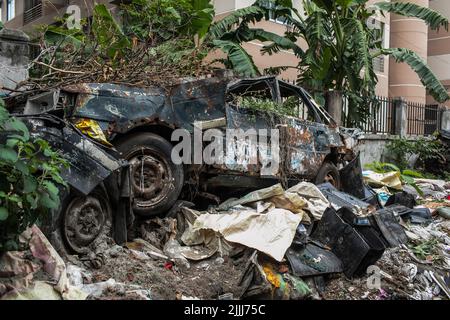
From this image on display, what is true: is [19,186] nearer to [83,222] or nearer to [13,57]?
[83,222]

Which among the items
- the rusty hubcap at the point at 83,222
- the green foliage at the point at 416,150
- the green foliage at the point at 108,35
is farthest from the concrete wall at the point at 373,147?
the rusty hubcap at the point at 83,222

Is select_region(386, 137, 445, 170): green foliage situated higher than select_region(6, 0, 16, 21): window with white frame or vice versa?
select_region(6, 0, 16, 21): window with white frame

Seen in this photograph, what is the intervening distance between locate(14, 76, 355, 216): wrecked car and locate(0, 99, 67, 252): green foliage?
1.31 m

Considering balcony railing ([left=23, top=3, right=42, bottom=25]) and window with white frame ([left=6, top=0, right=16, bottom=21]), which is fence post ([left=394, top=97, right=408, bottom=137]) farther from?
window with white frame ([left=6, top=0, right=16, bottom=21])

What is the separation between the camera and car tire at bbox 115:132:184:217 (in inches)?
197

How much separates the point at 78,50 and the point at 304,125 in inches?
130

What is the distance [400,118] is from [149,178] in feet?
36.7

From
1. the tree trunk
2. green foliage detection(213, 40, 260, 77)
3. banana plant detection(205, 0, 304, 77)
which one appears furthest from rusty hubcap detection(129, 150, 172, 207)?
the tree trunk

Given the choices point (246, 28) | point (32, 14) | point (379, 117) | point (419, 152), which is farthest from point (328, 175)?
point (32, 14)

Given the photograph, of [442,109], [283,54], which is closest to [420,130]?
[442,109]

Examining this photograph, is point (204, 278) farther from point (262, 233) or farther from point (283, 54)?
point (283, 54)

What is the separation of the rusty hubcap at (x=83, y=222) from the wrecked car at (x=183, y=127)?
573 mm

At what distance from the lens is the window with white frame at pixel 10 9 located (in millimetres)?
23694

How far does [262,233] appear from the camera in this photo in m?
4.64
